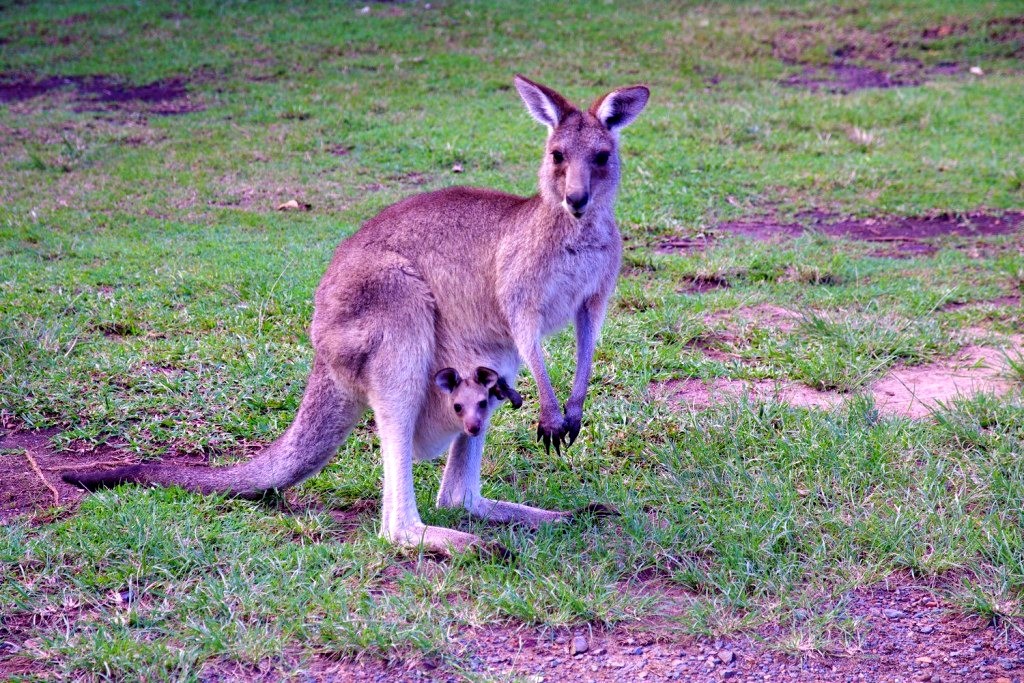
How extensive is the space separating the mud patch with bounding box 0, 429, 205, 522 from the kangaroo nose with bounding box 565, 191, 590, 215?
166cm

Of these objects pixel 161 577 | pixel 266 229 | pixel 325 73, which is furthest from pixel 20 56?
pixel 161 577

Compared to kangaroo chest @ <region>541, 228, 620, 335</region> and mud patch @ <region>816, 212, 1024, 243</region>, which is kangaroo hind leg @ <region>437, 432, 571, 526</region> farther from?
mud patch @ <region>816, 212, 1024, 243</region>

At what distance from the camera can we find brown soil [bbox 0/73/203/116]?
27.8ft

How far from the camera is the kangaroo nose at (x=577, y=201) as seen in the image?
3.30 meters

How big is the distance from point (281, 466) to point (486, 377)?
726mm

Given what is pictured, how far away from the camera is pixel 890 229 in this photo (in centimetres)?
646

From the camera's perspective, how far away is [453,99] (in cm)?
862

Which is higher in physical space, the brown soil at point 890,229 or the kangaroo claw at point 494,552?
the brown soil at point 890,229

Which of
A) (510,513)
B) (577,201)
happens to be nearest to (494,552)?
(510,513)

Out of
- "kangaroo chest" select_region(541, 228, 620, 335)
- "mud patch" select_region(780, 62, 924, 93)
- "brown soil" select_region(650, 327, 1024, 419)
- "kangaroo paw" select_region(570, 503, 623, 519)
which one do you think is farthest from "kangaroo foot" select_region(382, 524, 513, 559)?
"mud patch" select_region(780, 62, 924, 93)

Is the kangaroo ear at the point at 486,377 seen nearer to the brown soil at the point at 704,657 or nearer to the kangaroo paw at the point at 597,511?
the kangaroo paw at the point at 597,511

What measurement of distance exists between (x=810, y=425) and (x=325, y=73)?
657cm

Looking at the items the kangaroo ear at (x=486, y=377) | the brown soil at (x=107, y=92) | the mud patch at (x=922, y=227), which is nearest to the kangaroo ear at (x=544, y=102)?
the kangaroo ear at (x=486, y=377)

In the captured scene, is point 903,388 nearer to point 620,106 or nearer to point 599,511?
point 599,511
